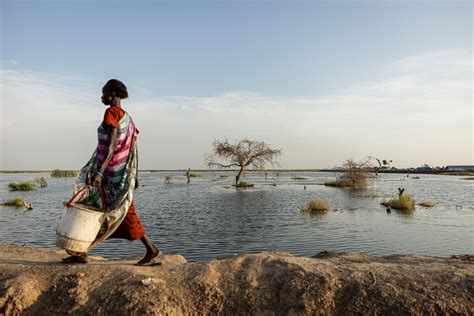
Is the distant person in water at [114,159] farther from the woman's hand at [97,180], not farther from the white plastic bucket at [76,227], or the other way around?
the white plastic bucket at [76,227]

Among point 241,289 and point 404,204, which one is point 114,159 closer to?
point 241,289

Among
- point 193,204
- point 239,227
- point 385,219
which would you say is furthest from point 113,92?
point 193,204

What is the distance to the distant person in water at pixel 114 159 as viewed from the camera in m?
4.99

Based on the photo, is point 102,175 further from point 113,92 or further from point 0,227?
point 0,227

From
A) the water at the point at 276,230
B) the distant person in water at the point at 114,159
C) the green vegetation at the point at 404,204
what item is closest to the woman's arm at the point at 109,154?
the distant person in water at the point at 114,159

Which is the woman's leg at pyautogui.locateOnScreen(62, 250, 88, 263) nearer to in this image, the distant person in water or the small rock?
the distant person in water

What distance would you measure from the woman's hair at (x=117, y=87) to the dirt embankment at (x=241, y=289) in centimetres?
244

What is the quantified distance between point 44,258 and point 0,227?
11.2 meters

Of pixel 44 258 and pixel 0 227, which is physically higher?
pixel 44 258

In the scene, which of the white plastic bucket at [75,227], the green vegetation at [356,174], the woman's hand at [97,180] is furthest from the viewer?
the green vegetation at [356,174]

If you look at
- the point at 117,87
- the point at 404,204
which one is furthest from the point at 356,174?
the point at 117,87

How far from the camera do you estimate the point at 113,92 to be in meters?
5.32

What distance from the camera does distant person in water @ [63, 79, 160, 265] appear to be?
4988mm

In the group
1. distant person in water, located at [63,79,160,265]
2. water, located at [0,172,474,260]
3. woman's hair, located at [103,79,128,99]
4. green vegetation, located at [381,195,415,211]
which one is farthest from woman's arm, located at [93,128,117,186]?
green vegetation, located at [381,195,415,211]
